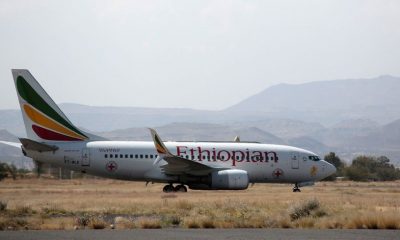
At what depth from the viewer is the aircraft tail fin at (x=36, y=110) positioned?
137 ft

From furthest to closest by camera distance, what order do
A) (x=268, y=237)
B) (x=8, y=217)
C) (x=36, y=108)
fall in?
1. (x=36, y=108)
2. (x=8, y=217)
3. (x=268, y=237)

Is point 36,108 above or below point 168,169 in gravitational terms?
above

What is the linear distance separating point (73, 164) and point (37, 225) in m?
19.9

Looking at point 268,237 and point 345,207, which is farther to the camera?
point 345,207

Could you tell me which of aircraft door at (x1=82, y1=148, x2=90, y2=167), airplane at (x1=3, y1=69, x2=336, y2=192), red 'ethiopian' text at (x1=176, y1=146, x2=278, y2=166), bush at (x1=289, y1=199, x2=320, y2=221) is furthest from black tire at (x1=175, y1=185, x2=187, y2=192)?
bush at (x1=289, y1=199, x2=320, y2=221)

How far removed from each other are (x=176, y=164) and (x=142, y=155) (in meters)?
2.34

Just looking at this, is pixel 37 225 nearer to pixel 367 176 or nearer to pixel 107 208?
pixel 107 208

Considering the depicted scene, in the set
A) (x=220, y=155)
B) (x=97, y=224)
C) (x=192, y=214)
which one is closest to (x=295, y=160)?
(x=220, y=155)

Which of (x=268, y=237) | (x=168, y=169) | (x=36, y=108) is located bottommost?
(x=268, y=237)

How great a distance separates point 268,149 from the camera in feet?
148

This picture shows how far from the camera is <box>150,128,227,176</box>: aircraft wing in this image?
40.8 meters

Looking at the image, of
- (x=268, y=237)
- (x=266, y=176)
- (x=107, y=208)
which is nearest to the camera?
(x=268, y=237)

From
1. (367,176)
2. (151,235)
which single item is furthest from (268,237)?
(367,176)

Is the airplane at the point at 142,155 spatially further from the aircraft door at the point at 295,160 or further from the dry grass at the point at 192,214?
the dry grass at the point at 192,214
